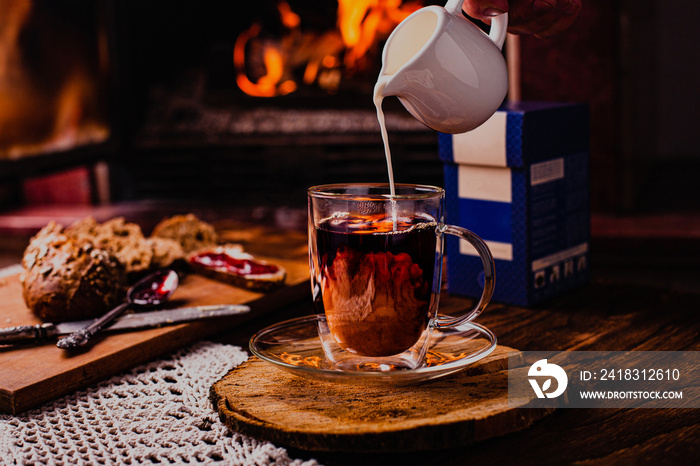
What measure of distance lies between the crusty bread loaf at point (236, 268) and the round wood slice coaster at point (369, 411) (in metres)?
0.29

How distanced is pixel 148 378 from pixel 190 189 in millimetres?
1934

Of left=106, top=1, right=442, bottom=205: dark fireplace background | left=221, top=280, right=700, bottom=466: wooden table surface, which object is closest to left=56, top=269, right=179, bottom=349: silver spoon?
left=221, top=280, right=700, bottom=466: wooden table surface

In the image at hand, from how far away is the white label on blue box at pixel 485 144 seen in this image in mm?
979

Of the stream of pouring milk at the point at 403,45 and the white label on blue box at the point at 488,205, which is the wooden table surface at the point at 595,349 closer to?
the white label on blue box at the point at 488,205

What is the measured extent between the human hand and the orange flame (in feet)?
5.21

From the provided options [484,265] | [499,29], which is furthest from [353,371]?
[499,29]

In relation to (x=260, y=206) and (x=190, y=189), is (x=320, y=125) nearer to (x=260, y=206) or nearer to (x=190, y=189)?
(x=260, y=206)

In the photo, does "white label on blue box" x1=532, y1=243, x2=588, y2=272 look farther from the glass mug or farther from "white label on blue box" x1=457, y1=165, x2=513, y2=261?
the glass mug

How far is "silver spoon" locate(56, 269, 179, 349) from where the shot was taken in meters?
0.84

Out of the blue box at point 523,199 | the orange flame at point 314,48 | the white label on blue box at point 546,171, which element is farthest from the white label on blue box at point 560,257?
the orange flame at point 314,48

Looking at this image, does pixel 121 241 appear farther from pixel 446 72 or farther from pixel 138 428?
pixel 446 72

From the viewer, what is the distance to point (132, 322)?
88cm

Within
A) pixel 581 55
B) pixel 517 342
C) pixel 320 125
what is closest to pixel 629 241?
pixel 581 55

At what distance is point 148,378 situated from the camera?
797 mm
